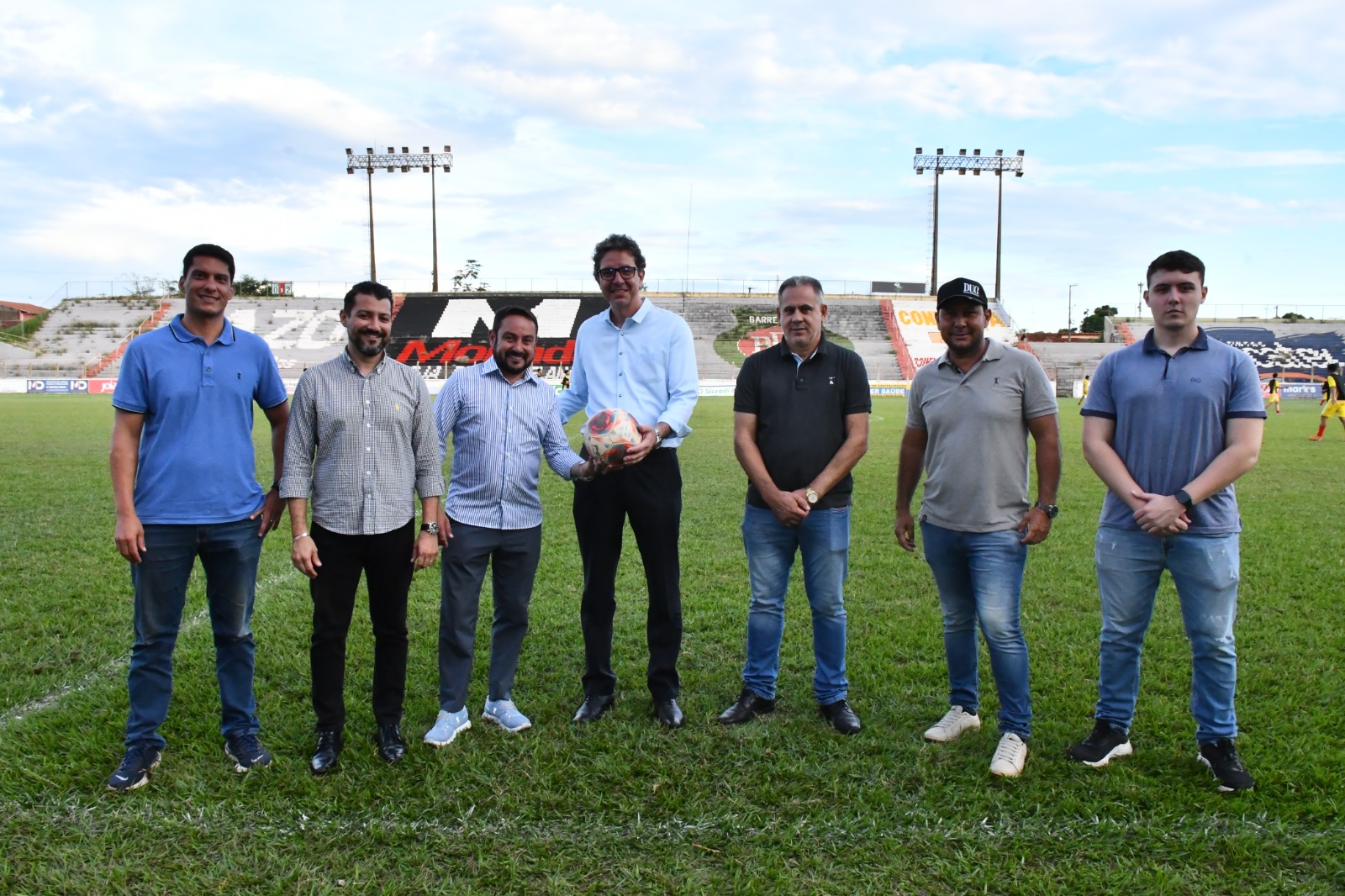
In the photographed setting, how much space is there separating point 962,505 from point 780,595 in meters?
0.95

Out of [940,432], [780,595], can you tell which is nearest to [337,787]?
[780,595]

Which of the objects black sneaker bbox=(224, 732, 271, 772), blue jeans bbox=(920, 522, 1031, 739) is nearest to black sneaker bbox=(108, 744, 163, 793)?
black sneaker bbox=(224, 732, 271, 772)

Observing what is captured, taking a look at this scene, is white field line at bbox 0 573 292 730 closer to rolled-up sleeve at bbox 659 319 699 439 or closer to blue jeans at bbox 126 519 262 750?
blue jeans at bbox 126 519 262 750

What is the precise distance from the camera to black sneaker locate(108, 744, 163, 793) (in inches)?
134

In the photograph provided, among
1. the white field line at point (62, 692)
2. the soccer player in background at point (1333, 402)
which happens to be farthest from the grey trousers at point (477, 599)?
the soccer player in background at point (1333, 402)

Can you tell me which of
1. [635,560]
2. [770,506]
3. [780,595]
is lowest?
[635,560]

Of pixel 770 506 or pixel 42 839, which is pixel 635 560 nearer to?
pixel 770 506

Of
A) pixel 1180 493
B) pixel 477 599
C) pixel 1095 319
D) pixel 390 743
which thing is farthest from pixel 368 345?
pixel 1095 319

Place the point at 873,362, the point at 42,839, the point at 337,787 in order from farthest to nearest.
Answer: the point at 873,362
the point at 337,787
the point at 42,839

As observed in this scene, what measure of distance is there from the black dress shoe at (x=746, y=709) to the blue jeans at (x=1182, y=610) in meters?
1.44

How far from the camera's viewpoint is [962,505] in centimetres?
377

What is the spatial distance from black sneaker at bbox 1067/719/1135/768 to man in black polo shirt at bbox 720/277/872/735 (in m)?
0.92

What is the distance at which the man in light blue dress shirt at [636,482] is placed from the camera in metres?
4.14

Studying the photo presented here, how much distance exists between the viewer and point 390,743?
12.3 feet
